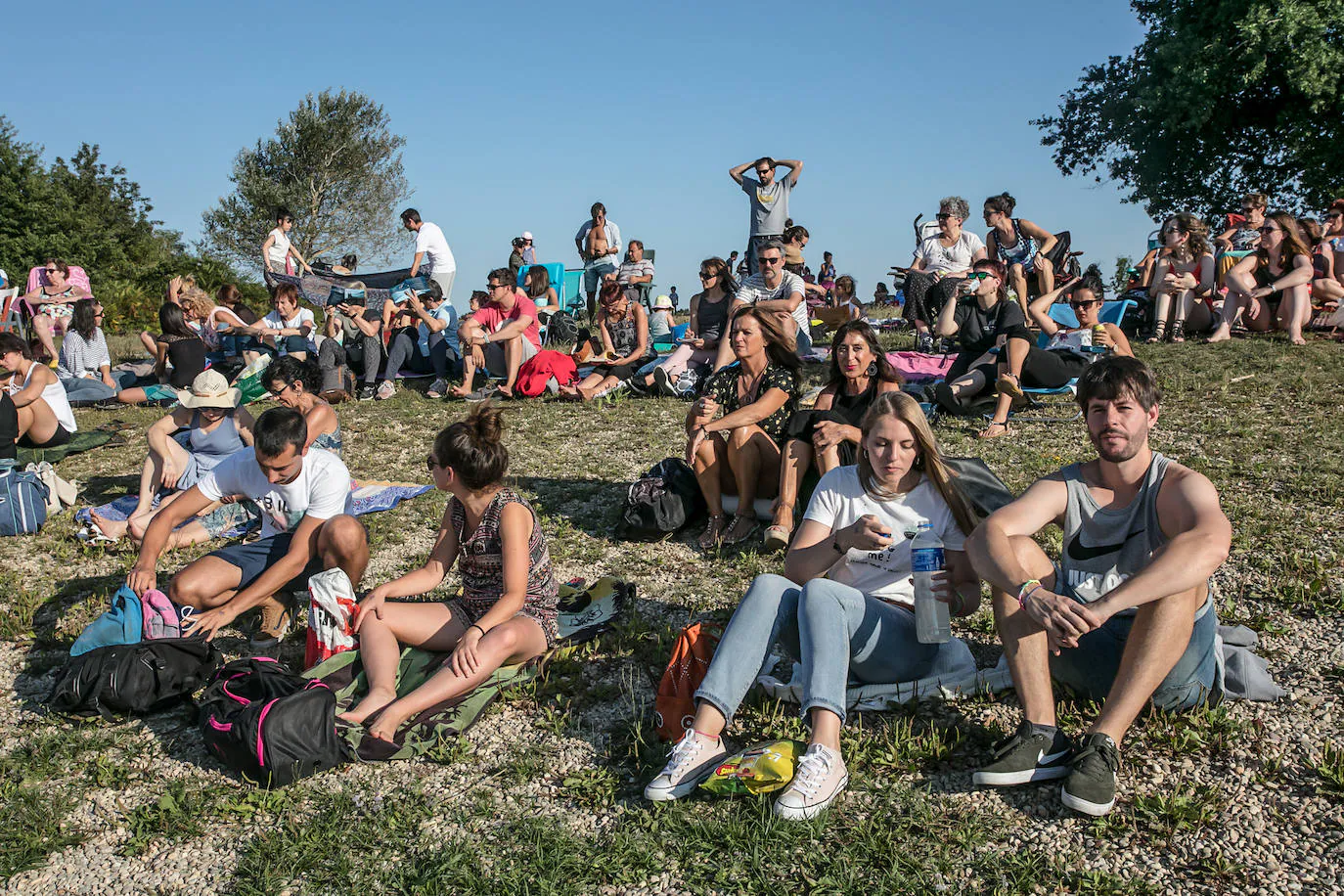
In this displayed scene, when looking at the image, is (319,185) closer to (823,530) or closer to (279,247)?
(279,247)

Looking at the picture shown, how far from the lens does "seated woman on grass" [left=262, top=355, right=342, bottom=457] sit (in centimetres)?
615

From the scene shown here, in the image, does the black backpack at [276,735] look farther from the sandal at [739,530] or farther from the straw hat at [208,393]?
the straw hat at [208,393]

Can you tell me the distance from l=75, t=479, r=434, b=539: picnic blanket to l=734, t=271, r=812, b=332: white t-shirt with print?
157 inches

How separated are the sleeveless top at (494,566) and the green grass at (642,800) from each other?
0.32 meters

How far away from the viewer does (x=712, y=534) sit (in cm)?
586

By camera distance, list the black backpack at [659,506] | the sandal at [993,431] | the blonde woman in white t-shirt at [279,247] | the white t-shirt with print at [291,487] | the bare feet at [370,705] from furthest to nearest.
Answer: the blonde woman in white t-shirt at [279,247], the sandal at [993,431], the black backpack at [659,506], the white t-shirt with print at [291,487], the bare feet at [370,705]

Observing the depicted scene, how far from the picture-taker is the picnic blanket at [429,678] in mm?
3598

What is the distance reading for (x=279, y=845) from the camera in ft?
10.2

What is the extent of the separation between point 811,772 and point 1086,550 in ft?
4.22

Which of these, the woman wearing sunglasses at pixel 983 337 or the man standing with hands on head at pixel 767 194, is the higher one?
the man standing with hands on head at pixel 767 194

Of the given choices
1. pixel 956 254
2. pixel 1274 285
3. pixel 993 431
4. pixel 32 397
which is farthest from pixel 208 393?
pixel 1274 285

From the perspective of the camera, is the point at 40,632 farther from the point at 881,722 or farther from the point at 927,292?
the point at 927,292

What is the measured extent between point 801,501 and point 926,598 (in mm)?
2211

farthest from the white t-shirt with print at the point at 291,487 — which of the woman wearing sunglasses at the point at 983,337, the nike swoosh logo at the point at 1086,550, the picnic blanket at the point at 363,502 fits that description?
the woman wearing sunglasses at the point at 983,337
